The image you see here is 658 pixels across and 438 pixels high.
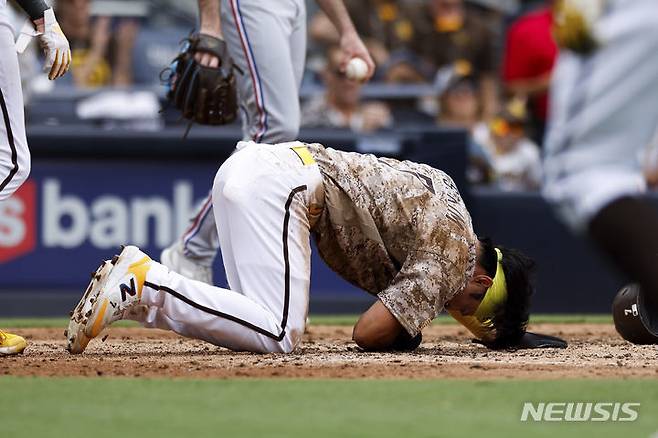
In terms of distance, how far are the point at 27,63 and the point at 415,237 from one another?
4.59 meters

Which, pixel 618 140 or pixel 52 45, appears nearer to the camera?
pixel 618 140

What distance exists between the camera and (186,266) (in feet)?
19.4

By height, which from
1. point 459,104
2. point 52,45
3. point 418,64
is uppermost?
point 52,45

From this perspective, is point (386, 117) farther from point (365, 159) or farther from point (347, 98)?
point (365, 159)

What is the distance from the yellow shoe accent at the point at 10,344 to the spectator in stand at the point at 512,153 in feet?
18.3

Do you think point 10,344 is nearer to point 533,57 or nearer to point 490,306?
point 490,306

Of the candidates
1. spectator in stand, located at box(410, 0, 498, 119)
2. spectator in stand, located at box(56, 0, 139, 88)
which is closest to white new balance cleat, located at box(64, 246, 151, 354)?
spectator in stand, located at box(56, 0, 139, 88)

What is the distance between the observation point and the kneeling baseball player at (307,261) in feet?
14.7

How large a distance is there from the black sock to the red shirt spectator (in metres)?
7.78

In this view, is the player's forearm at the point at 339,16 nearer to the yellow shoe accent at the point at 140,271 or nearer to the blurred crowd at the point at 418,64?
the yellow shoe accent at the point at 140,271

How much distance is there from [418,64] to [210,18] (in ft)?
21.1

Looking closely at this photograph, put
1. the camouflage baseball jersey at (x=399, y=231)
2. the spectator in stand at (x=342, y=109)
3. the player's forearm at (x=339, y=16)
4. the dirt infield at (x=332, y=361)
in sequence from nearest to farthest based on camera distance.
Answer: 1. the dirt infield at (x=332, y=361)
2. the camouflage baseball jersey at (x=399, y=231)
3. the player's forearm at (x=339, y=16)
4. the spectator in stand at (x=342, y=109)

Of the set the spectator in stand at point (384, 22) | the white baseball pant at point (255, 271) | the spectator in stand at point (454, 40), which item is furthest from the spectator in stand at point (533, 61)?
the white baseball pant at point (255, 271)

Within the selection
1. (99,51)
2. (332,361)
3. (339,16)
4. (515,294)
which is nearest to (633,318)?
(515,294)
